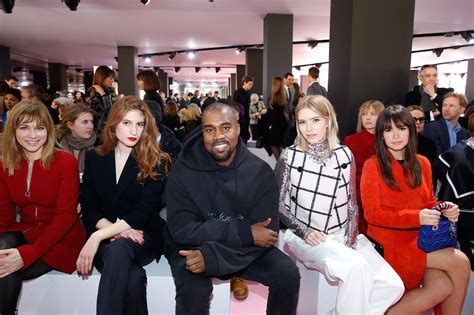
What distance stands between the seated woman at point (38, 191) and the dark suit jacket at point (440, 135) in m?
3.08

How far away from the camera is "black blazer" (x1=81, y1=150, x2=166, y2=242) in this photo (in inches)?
97.7

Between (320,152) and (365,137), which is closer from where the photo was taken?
(320,152)

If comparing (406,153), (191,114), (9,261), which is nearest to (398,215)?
(406,153)

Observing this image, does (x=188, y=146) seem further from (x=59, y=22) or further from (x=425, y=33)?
(x=425, y=33)

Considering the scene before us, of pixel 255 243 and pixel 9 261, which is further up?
pixel 255 243

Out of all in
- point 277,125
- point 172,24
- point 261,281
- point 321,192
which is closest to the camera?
point 261,281

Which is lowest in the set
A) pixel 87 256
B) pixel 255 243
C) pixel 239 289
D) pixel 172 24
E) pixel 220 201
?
pixel 239 289

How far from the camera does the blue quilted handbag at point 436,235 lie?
2.24 m

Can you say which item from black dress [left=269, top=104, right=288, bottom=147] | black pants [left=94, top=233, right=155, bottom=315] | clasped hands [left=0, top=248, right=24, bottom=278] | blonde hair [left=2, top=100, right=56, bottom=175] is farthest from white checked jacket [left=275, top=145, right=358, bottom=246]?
black dress [left=269, top=104, right=288, bottom=147]

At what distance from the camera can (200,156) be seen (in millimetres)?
2328

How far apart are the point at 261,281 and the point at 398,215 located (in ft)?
3.05

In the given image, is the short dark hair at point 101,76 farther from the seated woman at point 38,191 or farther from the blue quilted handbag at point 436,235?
the blue quilted handbag at point 436,235

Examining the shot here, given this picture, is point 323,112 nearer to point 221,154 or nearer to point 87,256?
point 221,154

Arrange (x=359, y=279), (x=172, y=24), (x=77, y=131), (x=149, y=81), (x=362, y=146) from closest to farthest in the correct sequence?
(x=359, y=279) → (x=362, y=146) → (x=77, y=131) → (x=149, y=81) → (x=172, y=24)
